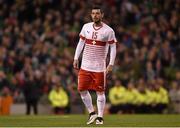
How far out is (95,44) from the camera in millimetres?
16750

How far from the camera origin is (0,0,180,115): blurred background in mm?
29422

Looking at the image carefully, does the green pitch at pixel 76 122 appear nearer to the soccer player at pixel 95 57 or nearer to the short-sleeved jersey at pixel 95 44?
the soccer player at pixel 95 57

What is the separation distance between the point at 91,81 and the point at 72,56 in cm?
1472

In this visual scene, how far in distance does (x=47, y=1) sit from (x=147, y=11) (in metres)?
4.53

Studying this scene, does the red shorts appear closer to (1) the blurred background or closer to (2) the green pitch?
(2) the green pitch

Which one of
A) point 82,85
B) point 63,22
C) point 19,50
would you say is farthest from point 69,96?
point 82,85

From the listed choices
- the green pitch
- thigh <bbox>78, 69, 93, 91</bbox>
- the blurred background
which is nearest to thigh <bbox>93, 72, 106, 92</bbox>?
thigh <bbox>78, 69, 93, 91</bbox>

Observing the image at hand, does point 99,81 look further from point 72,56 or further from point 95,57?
point 72,56

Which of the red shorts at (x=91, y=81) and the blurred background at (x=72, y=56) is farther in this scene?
the blurred background at (x=72, y=56)

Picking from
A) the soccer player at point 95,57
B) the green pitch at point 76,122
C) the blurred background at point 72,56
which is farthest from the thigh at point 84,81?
the blurred background at point 72,56

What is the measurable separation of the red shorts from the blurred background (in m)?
11.7

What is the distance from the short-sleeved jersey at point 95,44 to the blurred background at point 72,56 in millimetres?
11704

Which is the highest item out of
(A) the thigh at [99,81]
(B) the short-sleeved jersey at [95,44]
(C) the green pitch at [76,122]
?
(B) the short-sleeved jersey at [95,44]

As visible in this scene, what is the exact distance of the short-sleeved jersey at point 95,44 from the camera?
54.7 feet
